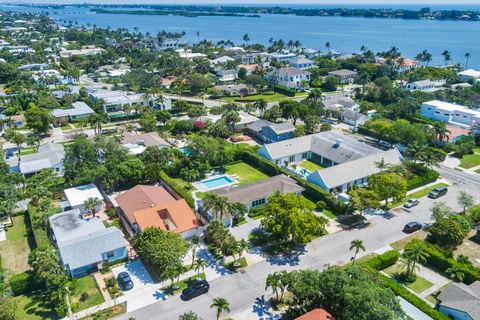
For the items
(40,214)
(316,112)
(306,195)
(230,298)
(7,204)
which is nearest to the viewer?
(230,298)

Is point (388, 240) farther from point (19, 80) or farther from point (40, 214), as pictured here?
point (19, 80)

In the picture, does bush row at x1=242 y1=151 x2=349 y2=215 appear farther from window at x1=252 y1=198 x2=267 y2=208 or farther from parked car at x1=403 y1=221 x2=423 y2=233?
parked car at x1=403 y1=221 x2=423 y2=233

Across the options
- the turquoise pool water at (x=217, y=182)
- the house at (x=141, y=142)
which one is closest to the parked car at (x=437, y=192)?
the turquoise pool water at (x=217, y=182)

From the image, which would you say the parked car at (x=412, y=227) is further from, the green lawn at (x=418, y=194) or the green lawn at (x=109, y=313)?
the green lawn at (x=109, y=313)

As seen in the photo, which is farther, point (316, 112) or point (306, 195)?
point (316, 112)

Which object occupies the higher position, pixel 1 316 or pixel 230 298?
pixel 1 316

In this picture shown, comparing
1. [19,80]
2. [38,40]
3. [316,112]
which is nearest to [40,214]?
[316,112]
